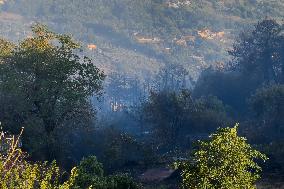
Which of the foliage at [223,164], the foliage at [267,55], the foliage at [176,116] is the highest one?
the foliage at [223,164]

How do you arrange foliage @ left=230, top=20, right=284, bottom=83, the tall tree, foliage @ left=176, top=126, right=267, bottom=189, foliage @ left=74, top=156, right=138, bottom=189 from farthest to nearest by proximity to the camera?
foliage @ left=230, top=20, right=284, bottom=83 < the tall tree < foliage @ left=74, top=156, right=138, bottom=189 < foliage @ left=176, top=126, right=267, bottom=189

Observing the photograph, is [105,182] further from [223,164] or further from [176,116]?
[176,116]

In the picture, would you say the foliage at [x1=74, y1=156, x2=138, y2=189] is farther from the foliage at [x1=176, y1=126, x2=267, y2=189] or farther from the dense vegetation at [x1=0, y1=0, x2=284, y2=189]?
the foliage at [x1=176, y1=126, x2=267, y2=189]

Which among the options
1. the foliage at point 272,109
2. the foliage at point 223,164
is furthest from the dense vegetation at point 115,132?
the foliage at point 272,109

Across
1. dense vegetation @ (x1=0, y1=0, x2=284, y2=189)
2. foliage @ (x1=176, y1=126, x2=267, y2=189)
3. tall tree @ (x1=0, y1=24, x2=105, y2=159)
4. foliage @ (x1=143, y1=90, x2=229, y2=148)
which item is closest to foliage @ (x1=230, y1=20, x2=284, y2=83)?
dense vegetation @ (x1=0, y1=0, x2=284, y2=189)

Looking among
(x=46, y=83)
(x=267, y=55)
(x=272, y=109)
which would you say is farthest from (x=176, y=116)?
(x=267, y=55)

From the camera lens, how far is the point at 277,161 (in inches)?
2023

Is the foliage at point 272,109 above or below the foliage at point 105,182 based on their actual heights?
below

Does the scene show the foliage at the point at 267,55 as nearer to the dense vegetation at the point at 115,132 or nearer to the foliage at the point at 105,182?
the dense vegetation at the point at 115,132

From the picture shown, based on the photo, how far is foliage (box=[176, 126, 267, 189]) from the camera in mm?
18172

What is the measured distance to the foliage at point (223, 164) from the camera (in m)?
18.2

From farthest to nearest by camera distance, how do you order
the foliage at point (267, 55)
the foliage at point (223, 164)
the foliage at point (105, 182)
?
the foliage at point (267, 55)
the foliage at point (105, 182)
the foliage at point (223, 164)

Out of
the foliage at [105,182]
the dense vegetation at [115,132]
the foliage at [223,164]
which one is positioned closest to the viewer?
the foliage at [223,164]

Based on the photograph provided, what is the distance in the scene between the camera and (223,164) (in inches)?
725
